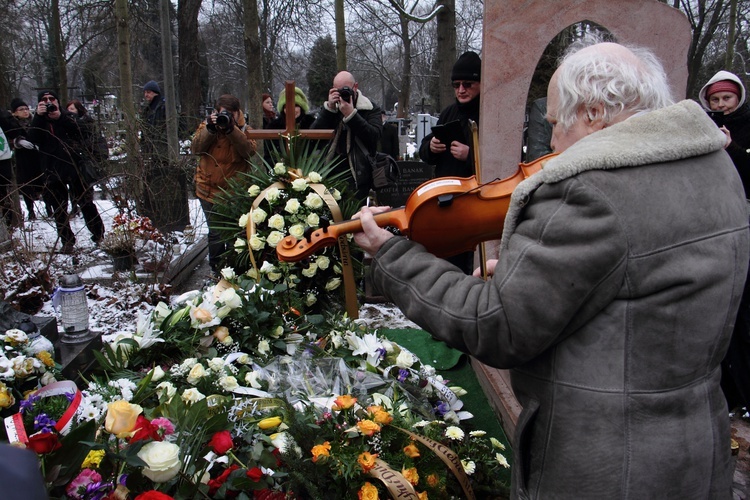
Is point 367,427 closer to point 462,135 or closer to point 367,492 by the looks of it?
point 367,492

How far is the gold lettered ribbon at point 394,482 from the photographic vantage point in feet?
5.96

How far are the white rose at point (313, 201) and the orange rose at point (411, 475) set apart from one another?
1617 mm

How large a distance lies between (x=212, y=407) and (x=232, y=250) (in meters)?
1.60

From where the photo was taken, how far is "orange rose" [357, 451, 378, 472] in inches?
72.2

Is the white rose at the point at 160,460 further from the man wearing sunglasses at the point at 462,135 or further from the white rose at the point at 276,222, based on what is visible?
the man wearing sunglasses at the point at 462,135

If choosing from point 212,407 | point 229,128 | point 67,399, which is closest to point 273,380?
point 212,407

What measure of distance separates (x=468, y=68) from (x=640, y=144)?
10.2 ft

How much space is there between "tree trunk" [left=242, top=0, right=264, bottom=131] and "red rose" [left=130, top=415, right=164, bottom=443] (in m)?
6.73

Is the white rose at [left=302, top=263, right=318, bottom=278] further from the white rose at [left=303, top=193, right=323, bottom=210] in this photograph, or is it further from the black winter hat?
the black winter hat

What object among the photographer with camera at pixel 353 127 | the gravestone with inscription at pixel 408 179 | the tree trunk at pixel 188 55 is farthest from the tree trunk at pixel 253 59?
the tree trunk at pixel 188 55

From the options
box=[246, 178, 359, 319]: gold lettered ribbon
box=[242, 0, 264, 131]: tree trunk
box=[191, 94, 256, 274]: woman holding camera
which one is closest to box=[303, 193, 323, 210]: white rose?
box=[246, 178, 359, 319]: gold lettered ribbon

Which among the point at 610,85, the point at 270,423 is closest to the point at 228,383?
the point at 270,423

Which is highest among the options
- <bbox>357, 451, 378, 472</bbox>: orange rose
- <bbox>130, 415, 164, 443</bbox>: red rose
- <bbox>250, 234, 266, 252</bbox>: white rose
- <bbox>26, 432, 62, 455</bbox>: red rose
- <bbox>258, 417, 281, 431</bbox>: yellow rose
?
<bbox>250, 234, 266, 252</bbox>: white rose

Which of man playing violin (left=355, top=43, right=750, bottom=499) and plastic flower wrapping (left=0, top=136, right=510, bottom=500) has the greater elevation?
man playing violin (left=355, top=43, right=750, bottom=499)
